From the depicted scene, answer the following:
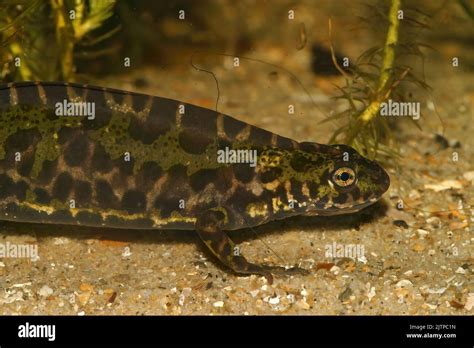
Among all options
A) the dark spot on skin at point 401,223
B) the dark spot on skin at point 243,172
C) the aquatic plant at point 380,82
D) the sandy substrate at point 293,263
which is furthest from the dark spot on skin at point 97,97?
the dark spot on skin at point 401,223

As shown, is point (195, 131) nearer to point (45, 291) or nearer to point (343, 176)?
point (343, 176)

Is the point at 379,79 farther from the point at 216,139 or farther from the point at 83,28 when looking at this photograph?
the point at 83,28

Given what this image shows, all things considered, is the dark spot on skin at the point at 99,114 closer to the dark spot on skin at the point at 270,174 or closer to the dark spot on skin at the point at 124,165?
the dark spot on skin at the point at 124,165

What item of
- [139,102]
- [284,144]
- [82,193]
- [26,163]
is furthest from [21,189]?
[284,144]

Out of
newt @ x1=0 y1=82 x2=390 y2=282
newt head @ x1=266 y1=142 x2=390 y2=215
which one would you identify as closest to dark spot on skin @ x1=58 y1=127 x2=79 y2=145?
newt @ x1=0 y1=82 x2=390 y2=282

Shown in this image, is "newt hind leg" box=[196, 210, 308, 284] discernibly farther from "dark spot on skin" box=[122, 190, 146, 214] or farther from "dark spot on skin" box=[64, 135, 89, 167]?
"dark spot on skin" box=[64, 135, 89, 167]
